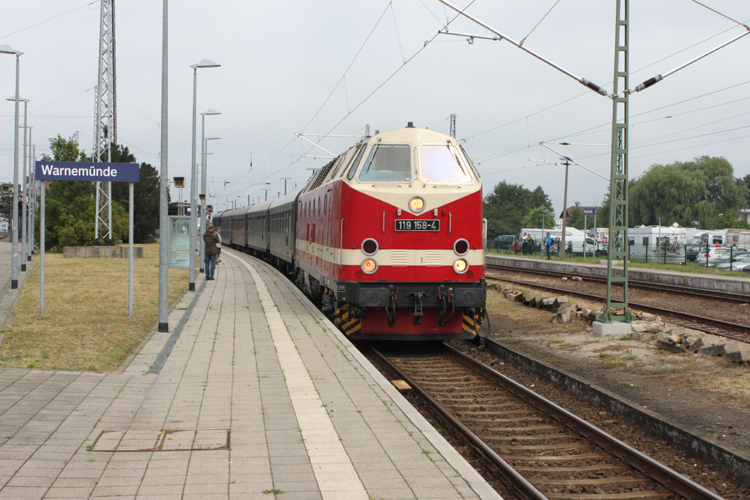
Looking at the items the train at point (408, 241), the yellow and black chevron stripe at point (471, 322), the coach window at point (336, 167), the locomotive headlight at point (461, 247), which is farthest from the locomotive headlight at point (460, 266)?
the coach window at point (336, 167)

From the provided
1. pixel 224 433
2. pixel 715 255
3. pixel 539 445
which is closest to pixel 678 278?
pixel 715 255

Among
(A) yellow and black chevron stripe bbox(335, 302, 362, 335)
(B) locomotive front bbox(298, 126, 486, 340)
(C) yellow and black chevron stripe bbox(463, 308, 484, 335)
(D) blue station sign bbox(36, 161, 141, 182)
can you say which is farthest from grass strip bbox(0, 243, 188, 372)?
(C) yellow and black chevron stripe bbox(463, 308, 484, 335)

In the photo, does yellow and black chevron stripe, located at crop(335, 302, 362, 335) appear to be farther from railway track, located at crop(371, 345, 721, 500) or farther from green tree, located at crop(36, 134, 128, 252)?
green tree, located at crop(36, 134, 128, 252)

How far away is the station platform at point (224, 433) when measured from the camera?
4.55m

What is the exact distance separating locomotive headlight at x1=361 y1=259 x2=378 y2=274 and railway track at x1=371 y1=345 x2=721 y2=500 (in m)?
1.69

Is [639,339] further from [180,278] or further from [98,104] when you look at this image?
[98,104]

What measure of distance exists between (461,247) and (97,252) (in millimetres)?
27307

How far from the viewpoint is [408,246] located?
1071 centimetres

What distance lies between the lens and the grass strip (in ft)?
28.5

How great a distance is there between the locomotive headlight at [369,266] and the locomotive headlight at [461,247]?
4.23 ft

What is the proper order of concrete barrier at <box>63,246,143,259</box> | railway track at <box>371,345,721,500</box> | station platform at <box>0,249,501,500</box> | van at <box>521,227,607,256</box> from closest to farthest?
station platform at <box>0,249,501,500</box>, railway track at <box>371,345,721,500</box>, concrete barrier at <box>63,246,143,259</box>, van at <box>521,227,607,256</box>

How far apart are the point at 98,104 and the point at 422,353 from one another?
27.4m

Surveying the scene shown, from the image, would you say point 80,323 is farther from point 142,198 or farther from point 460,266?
point 142,198

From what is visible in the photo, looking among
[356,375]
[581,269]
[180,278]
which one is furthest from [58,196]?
[356,375]
